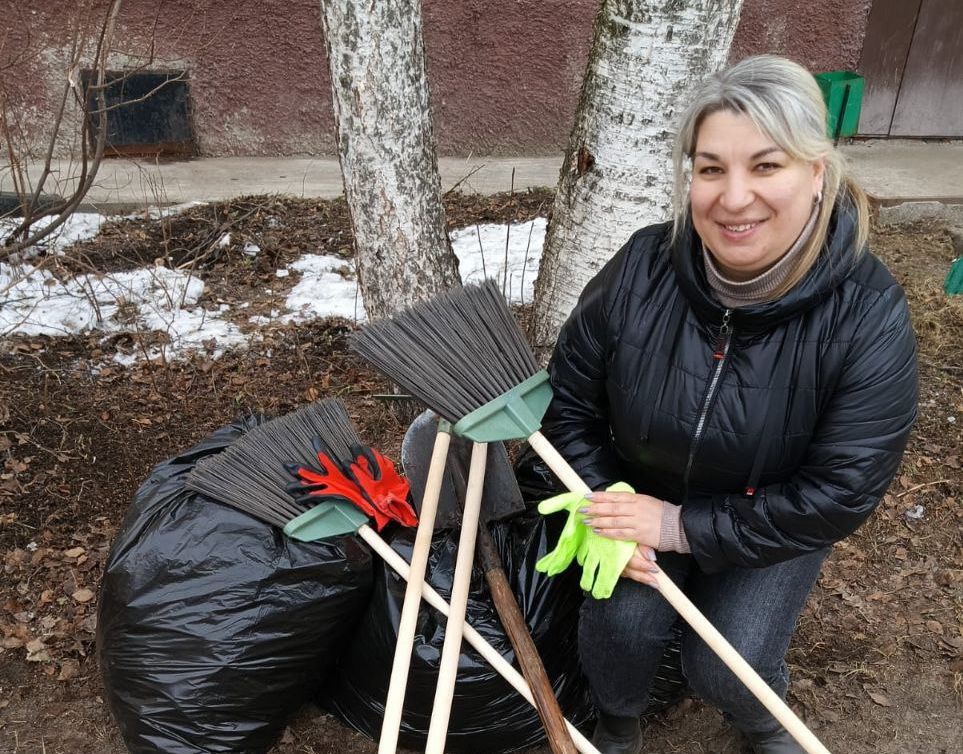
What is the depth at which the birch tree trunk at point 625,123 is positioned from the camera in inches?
89.0

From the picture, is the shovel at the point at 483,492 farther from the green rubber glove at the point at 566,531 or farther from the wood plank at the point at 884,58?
the wood plank at the point at 884,58

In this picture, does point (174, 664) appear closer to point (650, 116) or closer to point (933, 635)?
point (650, 116)

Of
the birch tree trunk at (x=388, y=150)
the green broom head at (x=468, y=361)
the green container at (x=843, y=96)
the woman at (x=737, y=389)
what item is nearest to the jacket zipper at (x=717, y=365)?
the woman at (x=737, y=389)

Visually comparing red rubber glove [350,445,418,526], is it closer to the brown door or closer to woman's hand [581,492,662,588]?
woman's hand [581,492,662,588]

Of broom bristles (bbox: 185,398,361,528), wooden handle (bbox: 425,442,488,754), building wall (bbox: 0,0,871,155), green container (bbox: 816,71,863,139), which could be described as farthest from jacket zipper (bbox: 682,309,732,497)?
green container (bbox: 816,71,863,139)

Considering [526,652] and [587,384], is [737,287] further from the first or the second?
[526,652]

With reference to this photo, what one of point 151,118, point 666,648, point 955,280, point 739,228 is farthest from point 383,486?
point 151,118

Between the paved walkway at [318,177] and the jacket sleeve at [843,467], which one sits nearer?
the jacket sleeve at [843,467]

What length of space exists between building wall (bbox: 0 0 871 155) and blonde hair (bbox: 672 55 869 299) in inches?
158

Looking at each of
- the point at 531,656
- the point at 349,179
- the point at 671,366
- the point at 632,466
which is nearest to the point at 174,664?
the point at 531,656

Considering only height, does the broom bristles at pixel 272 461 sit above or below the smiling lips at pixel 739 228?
below

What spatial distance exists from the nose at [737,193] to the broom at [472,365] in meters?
0.58

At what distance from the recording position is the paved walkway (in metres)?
4.85

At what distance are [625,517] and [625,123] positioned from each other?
1.20m
